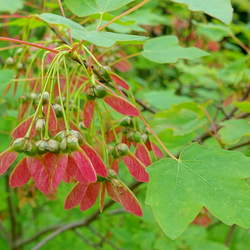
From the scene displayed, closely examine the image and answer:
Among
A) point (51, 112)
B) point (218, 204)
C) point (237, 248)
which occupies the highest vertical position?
point (51, 112)

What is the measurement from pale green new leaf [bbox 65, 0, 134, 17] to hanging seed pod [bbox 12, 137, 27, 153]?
0.51 meters

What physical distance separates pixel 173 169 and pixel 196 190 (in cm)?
9

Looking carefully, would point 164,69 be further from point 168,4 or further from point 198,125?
point 198,125

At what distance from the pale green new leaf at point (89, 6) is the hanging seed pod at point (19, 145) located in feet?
1.68

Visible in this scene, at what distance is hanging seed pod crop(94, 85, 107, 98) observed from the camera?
1122 mm

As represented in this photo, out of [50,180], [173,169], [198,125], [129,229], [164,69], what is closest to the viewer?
[50,180]

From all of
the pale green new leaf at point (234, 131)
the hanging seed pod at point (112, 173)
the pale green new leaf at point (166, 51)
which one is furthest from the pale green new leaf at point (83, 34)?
the pale green new leaf at point (234, 131)

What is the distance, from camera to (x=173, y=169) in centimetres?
113

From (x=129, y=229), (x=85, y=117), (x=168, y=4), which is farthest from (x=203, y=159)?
(x=168, y=4)

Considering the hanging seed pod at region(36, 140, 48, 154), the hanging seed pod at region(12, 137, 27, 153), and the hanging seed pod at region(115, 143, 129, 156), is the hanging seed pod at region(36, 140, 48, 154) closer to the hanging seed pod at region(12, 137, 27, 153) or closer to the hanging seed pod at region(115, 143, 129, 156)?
the hanging seed pod at region(12, 137, 27, 153)

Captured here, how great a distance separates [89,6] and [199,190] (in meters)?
0.73

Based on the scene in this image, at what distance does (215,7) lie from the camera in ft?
3.98

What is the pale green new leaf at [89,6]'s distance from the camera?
1338mm

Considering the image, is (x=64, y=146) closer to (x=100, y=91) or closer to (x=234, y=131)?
(x=100, y=91)
